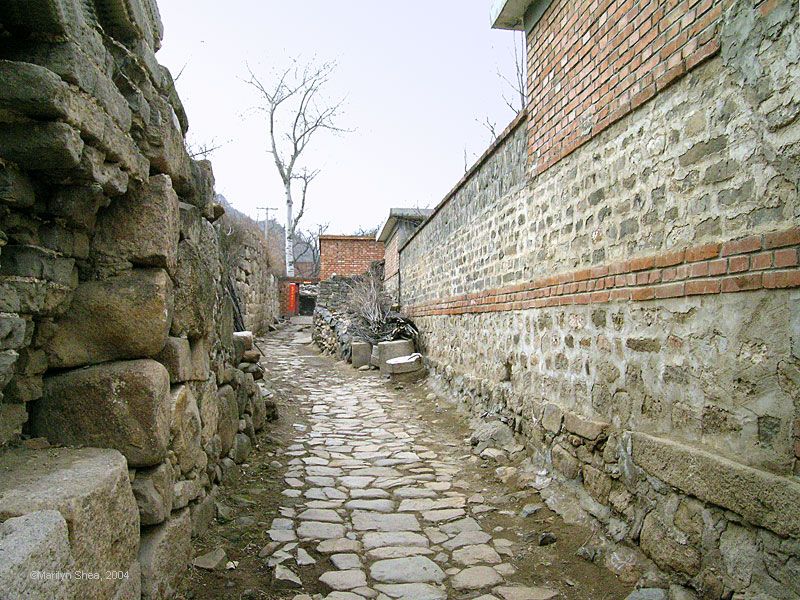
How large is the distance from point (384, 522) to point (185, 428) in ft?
5.15

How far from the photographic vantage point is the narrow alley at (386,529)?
279 centimetres

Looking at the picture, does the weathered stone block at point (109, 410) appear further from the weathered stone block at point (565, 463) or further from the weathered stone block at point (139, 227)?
the weathered stone block at point (565, 463)

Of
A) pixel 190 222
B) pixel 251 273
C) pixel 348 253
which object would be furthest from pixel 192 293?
pixel 348 253

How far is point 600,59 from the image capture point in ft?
11.8

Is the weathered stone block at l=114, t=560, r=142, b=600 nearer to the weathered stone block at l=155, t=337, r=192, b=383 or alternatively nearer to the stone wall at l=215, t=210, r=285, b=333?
the weathered stone block at l=155, t=337, r=192, b=383

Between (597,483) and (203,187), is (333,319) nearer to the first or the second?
(203,187)

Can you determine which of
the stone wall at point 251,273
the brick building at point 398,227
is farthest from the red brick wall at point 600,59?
the brick building at point 398,227

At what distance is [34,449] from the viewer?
6.72 feet

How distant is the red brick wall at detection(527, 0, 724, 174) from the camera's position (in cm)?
274

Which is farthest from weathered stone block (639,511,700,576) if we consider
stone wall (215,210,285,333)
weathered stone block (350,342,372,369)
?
stone wall (215,210,285,333)

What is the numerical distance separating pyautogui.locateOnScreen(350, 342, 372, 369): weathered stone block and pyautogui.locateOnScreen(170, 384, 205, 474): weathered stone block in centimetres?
751

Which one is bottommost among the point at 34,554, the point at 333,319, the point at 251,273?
the point at 34,554

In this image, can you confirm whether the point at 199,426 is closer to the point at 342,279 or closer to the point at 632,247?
the point at 632,247

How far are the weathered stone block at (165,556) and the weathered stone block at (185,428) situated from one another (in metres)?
0.27
